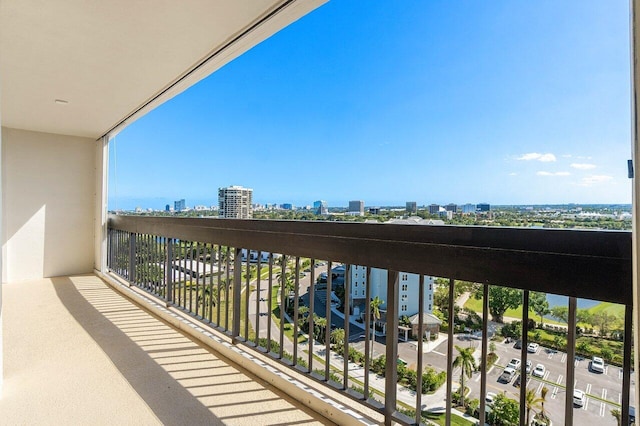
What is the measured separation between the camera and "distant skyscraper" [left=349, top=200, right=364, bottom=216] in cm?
181

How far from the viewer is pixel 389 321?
4.49 ft

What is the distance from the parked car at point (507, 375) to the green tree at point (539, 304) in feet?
0.63

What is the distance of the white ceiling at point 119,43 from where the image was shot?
70.4 inches

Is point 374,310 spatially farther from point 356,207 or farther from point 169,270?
point 169,270

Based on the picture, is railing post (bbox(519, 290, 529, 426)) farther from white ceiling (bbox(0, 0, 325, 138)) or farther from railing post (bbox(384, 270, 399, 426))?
white ceiling (bbox(0, 0, 325, 138))

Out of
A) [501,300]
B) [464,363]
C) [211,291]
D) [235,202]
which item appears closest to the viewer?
[501,300]

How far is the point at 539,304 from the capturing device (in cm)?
100

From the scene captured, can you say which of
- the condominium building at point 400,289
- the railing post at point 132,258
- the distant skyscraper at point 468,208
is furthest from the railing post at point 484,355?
the railing post at point 132,258

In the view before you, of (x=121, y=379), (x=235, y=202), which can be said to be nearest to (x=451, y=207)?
(x=235, y=202)

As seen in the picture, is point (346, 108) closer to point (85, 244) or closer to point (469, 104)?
point (469, 104)

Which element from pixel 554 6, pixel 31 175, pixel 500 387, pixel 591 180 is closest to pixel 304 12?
pixel 554 6

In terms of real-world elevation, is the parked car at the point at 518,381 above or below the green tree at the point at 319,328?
above

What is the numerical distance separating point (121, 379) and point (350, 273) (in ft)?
5.12

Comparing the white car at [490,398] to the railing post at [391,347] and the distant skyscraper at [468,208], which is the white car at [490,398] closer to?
the railing post at [391,347]
